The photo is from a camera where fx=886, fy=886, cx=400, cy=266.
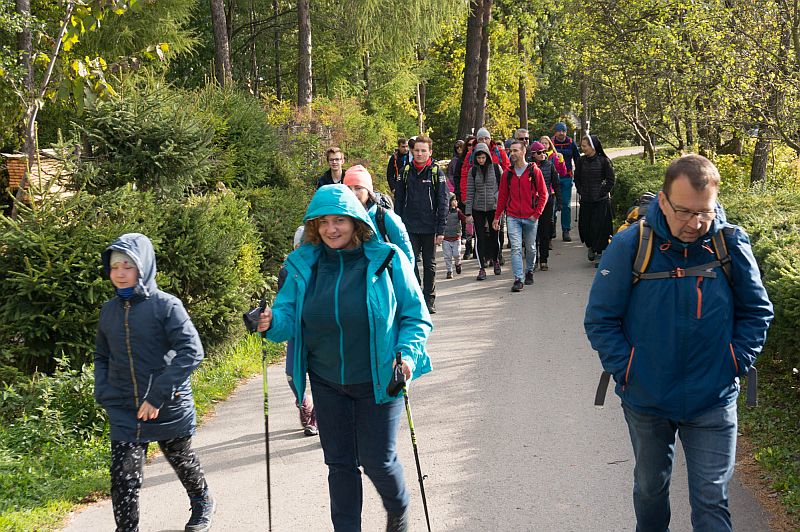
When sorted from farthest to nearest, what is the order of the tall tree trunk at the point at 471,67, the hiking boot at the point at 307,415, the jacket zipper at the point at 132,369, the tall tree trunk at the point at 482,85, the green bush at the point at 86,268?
the tall tree trunk at the point at 482,85, the tall tree trunk at the point at 471,67, the green bush at the point at 86,268, the hiking boot at the point at 307,415, the jacket zipper at the point at 132,369

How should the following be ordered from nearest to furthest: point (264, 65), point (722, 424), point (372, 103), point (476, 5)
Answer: point (722, 424) < point (476, 5) < point (372, 103) < point (264, 65)

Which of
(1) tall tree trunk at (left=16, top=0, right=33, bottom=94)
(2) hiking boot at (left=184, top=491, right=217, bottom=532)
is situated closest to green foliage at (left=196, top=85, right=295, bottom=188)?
(1) tall tree trunk at (left=16, top=0, right=33, bottom=94)

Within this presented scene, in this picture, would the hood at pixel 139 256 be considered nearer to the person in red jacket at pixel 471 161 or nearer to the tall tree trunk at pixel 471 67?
the person in red jacket at pixel 471 161

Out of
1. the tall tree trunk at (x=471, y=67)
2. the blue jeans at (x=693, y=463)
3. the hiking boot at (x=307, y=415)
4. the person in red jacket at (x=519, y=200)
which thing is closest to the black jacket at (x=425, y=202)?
the person in red jacket at (x=519, y=200)

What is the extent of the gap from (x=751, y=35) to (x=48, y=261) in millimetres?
9684

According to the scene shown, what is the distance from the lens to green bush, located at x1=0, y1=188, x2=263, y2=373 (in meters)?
7.34

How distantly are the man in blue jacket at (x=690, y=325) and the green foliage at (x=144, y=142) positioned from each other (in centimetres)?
716

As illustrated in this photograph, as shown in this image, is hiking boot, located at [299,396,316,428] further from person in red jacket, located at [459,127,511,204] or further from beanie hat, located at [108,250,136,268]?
person in red jacket, located at [459,127,511,204]

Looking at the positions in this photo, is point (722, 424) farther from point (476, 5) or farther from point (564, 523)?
point (476, 5)

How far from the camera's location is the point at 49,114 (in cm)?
1850

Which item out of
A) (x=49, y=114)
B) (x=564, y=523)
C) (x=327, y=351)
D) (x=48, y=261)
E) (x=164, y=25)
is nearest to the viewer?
(x=327, y=351)

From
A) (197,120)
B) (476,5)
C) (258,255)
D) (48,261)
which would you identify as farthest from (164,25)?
(48,261)

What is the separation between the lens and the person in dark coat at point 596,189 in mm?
13898

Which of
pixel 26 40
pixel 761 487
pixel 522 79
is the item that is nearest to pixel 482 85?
pixel 522 79
